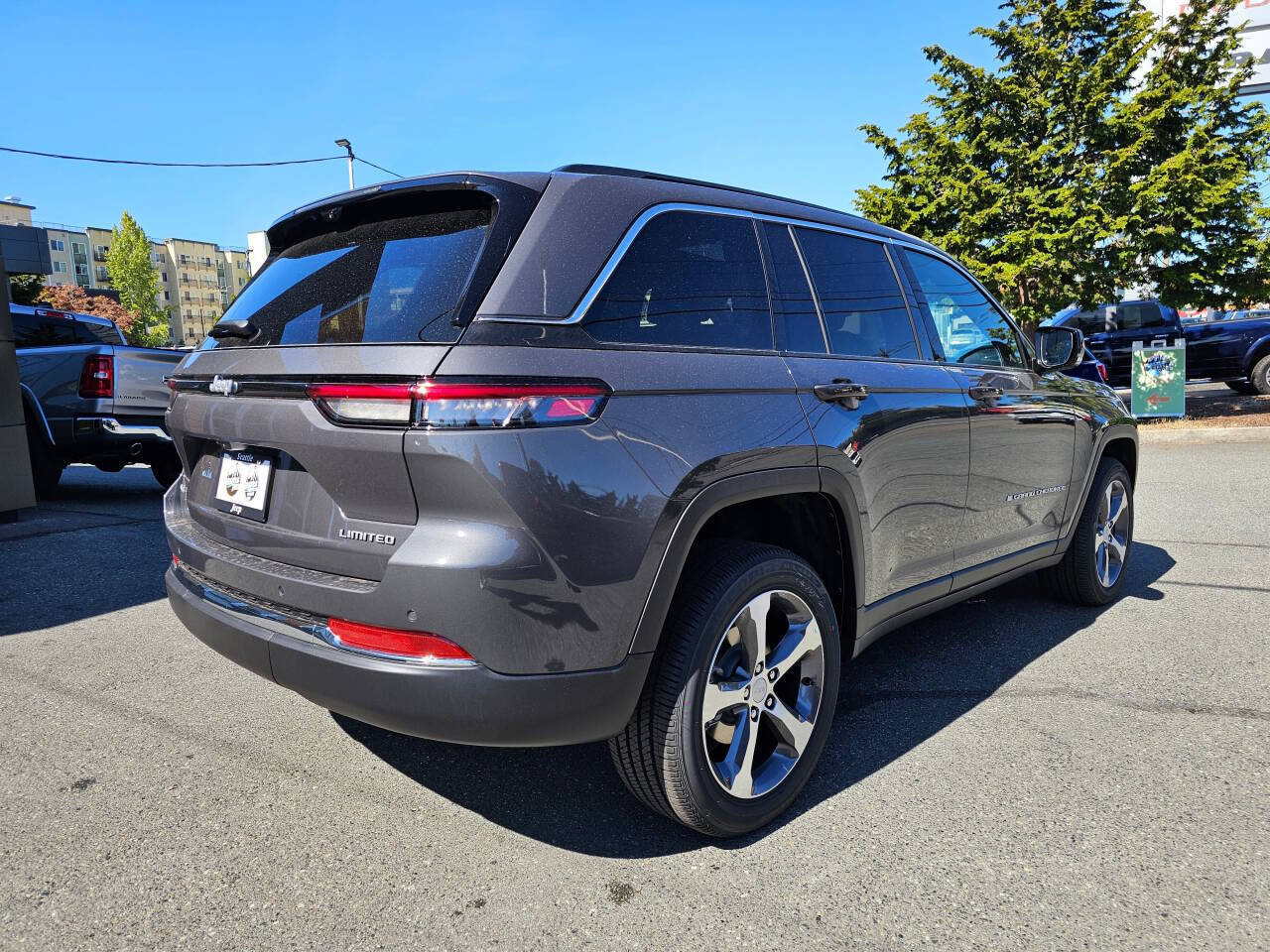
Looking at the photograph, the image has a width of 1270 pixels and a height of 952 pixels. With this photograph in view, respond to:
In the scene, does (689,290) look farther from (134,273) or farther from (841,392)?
(134,273)

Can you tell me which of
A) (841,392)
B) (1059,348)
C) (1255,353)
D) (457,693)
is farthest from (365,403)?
(1255,353)

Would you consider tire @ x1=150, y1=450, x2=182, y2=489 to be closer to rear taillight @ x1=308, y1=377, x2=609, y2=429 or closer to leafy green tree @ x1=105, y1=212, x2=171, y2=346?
rear taillight @ x1=308, y1=377, x2=609, y2=429

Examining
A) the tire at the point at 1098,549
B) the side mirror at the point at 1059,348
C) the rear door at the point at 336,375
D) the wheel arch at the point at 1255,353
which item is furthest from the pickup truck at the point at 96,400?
the wheel arch at the point at 1255,353

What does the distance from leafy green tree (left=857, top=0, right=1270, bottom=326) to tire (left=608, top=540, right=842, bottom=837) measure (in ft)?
41.8

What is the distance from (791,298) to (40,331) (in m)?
8.10

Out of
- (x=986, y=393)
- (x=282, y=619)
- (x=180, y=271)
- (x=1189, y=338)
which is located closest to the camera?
(x=282, y=619)

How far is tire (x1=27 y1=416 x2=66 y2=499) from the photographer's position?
7656 mm

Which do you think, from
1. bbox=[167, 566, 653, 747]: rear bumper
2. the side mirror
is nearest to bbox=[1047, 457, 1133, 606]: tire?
the side mirror

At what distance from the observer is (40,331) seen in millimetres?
7988

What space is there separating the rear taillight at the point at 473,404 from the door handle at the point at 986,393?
77.6 inches

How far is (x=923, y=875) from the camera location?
2.19 meters

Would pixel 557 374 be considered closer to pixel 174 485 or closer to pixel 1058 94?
pixel 174 485

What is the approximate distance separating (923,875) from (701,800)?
1.98 feet

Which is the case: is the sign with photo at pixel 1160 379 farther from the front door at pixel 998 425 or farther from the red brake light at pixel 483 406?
the red brake light at pixel 483 406
